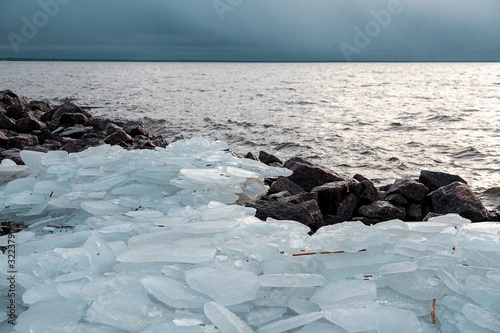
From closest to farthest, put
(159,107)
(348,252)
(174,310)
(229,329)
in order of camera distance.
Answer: (229,329) < (174,310) < (348,252) < (159,107)

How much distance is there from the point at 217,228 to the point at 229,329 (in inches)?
36.9

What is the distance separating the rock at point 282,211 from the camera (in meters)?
3.54

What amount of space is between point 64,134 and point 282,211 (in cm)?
713

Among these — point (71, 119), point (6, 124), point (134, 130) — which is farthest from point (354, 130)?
point (6, 124)

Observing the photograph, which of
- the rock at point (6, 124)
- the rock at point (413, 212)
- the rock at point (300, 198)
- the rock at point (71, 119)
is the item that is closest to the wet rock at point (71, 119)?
the rock at point (71, 119)

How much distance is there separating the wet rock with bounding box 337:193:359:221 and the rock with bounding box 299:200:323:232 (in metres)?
0.41

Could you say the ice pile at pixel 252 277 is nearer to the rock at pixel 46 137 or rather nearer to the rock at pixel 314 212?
the rock at pixel 314 212

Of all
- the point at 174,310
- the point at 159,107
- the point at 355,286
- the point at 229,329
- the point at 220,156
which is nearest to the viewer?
the point at 229,329

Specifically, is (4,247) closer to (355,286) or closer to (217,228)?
(217,228)

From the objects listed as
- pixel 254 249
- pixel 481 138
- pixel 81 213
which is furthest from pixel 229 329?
pixel 481 138

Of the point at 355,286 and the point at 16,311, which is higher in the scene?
the point at 355,286

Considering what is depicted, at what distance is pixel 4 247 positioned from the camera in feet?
8.87

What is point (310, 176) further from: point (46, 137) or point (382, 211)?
point (46, 137)

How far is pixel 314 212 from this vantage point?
395cm
